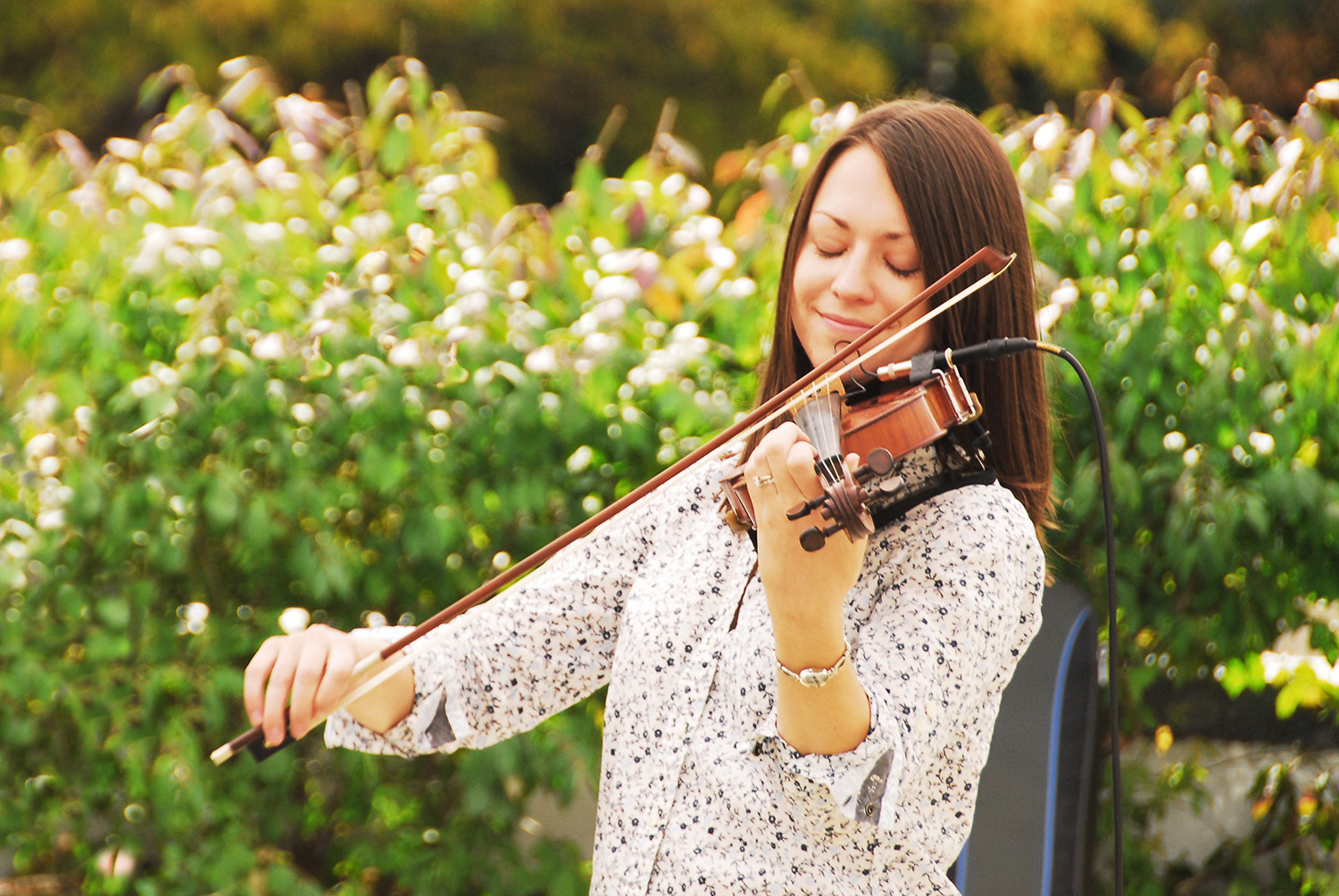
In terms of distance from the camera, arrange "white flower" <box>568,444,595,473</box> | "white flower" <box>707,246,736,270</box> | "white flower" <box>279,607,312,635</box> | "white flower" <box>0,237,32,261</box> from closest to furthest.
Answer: "white flower" <box>279,607,312,635</box> < "white flower" <box>568,444,595,473</box> < "white flower" <box>707,246,736,270</box> < "white flower" <box>0,237,32,261</box>

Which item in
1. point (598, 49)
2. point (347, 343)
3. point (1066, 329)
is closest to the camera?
point (1066, 329)

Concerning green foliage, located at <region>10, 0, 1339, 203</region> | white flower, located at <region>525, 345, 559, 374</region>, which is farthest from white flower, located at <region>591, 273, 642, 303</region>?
green foliage, located at <region>10, 0, 1339, 203</region>

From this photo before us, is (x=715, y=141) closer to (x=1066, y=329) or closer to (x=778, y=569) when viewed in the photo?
(x=1066, y=329)

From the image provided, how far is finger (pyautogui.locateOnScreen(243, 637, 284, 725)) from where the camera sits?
46.2 inches

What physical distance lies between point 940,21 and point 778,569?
1010 centimetres

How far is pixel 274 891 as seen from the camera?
2160 millimetres

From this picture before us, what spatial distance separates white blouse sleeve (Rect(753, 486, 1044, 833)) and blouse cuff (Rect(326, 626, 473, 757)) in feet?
1.21

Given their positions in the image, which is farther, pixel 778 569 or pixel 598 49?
pixel 598 49

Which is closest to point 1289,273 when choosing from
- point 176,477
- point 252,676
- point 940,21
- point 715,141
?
point 252,676

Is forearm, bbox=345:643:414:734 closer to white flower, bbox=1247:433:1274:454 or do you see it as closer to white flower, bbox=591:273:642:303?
white flower, bbox=591:273:642:303

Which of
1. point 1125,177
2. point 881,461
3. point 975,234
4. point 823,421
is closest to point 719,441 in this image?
point 823,421

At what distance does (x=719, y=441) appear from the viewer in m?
1.23

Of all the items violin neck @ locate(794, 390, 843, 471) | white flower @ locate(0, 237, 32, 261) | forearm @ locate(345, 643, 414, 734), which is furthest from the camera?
white flower @ locate(0, 237, 32, 261)

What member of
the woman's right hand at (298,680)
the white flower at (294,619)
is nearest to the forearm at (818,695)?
the woman's right hand at (298,680)
